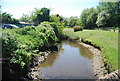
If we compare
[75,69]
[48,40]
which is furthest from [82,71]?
[48,40]

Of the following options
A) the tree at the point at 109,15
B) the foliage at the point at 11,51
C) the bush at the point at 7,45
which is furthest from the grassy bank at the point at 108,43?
the tree at the point at 109,15

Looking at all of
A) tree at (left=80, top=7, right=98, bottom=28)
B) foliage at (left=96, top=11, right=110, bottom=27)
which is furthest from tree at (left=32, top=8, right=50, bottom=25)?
foliage at (left=96, top=11, right=110, bottom=27)

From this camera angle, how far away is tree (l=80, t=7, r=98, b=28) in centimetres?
4203

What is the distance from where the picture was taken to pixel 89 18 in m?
42.2

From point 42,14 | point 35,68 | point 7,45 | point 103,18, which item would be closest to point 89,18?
point 103,18

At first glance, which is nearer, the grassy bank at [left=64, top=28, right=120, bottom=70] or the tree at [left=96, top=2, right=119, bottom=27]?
the grassy bank at [left=64, top=28, right=120, bottom=70]

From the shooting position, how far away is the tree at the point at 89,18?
138ft

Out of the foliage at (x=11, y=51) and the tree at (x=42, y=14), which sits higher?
the tree at (x=42, y=14)

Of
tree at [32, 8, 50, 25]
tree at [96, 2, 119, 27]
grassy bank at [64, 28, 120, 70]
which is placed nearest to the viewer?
grassy bank at [64, 28, 120, 70]

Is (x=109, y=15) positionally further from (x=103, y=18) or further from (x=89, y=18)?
(x=89, y=18)

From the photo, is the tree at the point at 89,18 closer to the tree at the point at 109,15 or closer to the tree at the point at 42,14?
the tree at the point at 109,15

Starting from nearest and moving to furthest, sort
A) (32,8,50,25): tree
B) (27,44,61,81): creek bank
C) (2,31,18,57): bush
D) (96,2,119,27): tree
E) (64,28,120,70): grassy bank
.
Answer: (2,31,18,57): bush, (27,44,61,81): creek bank, (64,28,120,70): grassy bank, (96,2,119,27): tree, (32,8,50,25): tree

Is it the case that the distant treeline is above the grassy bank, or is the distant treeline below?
above

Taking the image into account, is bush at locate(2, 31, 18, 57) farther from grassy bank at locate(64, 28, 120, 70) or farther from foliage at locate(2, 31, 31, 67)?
grassy bank at locate(64, 28, 120, 70)
